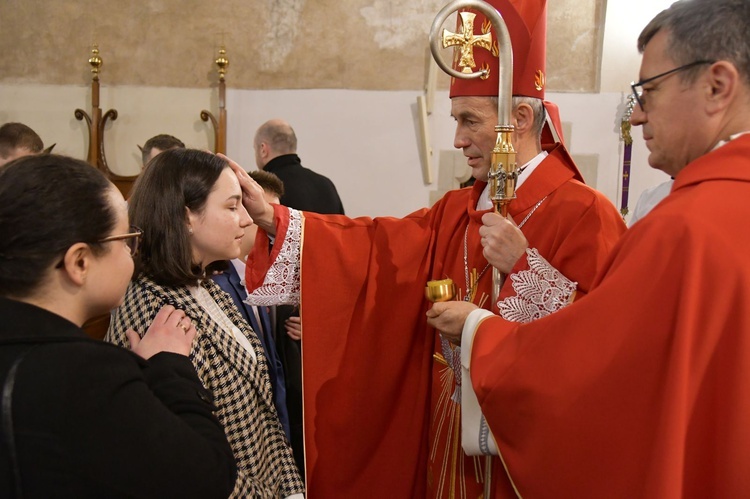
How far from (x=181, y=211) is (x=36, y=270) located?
31.5 inches

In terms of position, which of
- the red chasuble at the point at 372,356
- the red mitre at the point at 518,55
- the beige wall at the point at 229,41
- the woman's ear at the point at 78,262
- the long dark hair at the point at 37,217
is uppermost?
the beige wall at the point at 229,41

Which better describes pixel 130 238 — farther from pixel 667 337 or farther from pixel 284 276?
pixel 667 337

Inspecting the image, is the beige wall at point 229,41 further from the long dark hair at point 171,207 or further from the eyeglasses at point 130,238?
the eyeglasses at point 130,238

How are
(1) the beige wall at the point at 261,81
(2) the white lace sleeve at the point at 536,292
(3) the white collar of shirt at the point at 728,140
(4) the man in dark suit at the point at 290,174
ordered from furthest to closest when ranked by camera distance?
(1) the beige wall at the point at 261,81, (4) the man in dark suit at the point at 290,174, (2) the white lace sleeve at the point at 536,292, (3) the white collar of shirt at the point at 728,140

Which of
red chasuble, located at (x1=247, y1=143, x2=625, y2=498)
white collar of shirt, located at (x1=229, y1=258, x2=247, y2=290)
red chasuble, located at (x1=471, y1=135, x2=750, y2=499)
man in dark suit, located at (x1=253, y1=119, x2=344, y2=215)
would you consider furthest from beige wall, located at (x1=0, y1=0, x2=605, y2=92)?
red chasuble, located at (x1=471, y1=135, x2=750, y2=499)

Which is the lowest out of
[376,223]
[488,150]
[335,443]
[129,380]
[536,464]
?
[335,443]

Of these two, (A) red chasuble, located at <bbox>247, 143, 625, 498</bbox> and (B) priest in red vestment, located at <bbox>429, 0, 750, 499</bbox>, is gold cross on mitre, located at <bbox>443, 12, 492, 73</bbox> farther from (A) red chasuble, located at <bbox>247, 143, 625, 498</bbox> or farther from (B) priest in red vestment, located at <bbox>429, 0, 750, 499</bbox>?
(B) priest in red vestment, located at <bbox>429, 0, 750, 499</bbox>

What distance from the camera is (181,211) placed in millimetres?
2004

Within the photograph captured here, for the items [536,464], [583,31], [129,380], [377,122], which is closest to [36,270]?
[129,380]

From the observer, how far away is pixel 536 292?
1.82m

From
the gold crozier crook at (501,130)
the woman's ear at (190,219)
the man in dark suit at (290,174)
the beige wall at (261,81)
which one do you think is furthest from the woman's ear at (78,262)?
the beige wall at (261,81)

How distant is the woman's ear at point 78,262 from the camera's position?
1232 millimetres

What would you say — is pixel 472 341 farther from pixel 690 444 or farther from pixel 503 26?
pixel 503 26

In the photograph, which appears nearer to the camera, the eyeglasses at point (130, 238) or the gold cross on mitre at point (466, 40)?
the eyeglasses at point (130, 238)
